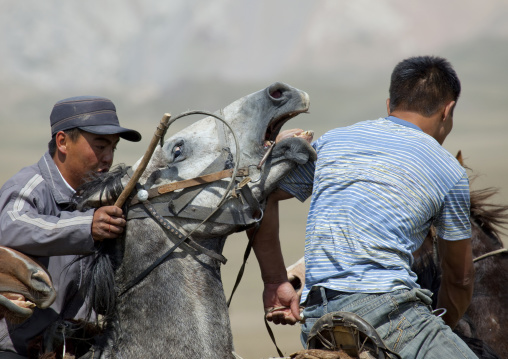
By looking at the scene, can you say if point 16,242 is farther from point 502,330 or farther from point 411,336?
point 502,330

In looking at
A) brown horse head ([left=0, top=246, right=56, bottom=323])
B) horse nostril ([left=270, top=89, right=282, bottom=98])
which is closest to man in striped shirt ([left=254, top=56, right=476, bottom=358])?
horse nostril ([left=270, top=89, right=282, bottom=98])

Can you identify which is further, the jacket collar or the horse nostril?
the jacket collar

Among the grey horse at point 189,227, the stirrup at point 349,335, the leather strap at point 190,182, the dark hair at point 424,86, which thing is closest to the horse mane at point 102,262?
the grey horse at point 189,227

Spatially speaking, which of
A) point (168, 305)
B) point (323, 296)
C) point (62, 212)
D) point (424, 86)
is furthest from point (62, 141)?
point (424, 86)

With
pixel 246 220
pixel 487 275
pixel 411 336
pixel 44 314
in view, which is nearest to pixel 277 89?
pixel 246 220

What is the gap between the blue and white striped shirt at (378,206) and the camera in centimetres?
313

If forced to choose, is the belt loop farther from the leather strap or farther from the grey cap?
the grey cap

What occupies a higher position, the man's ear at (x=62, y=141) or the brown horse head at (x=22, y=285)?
the man's ear at (x=62, y=141)

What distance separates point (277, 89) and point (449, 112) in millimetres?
981

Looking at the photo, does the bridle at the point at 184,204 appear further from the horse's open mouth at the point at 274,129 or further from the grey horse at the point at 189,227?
the horse's open mouth at the point at 274,129

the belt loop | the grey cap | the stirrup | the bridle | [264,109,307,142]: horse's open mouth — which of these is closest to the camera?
the stirrup

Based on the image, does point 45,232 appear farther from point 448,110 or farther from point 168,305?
point 448,110

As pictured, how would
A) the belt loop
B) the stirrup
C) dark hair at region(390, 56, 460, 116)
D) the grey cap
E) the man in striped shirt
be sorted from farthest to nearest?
the grey cap < dark hair at region(390, 56, 460, 116) < the belt loop < the man in striped shirt < the stirrup

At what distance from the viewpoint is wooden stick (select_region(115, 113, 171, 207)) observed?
10.6 feet
